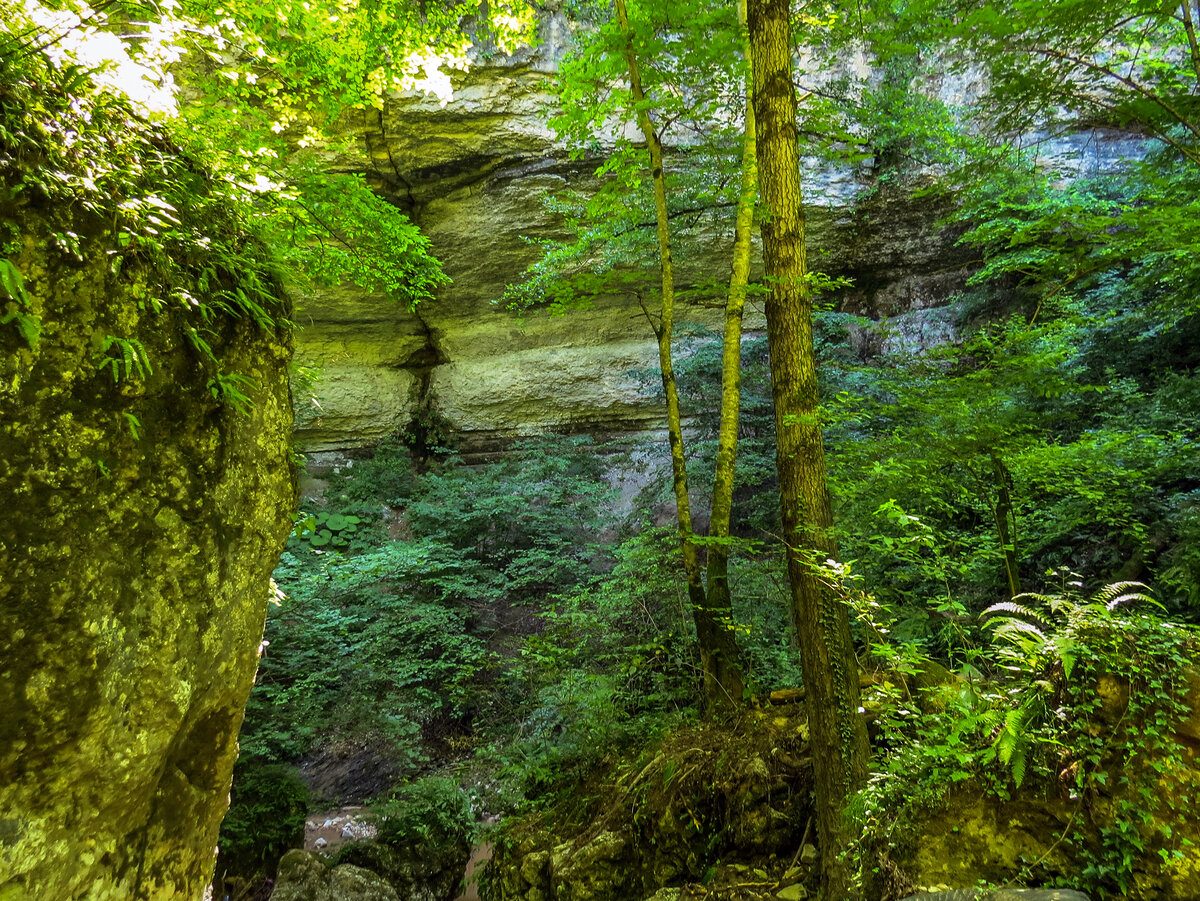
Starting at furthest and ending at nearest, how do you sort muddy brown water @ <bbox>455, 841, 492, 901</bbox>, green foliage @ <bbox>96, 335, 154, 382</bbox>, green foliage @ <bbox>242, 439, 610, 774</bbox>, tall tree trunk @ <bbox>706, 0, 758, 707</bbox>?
green foliage @ <bbox>242, 439, 610, 774</bbox> → muddy brown water @ <bbox>455, 841, 492, 901</bbox> → tall tree trunk @ <bbox>706, 0, 758, 707</bbox> → green foliage @ <bbox>96, 335, 154, 382</bbox>

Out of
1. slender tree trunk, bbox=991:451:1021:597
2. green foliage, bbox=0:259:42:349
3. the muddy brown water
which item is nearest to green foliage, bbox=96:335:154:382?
green foliage, bbox=0:259:42:349

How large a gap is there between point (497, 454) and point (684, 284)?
6.23 m

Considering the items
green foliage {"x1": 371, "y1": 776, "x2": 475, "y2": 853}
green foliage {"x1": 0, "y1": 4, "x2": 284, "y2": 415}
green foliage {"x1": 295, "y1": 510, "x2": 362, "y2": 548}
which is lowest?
green foliage {"x1": 371, "y1": 776, "x2": 475, "y2": 853}

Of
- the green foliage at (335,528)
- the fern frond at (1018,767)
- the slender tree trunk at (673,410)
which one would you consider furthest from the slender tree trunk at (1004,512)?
the green foliage at (335,528)

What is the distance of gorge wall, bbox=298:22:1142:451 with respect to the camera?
10875 millimetres

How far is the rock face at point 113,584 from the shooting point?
2150mm

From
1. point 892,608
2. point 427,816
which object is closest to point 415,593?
point 427,816

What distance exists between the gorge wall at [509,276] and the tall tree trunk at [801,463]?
21.1 ft

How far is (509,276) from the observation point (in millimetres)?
13391

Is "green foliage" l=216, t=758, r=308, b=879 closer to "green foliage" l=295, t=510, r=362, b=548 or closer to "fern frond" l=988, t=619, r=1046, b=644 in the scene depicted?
"green foliage" l=295, t=510, r=362, b=548

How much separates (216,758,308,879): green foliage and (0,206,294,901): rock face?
318 cm

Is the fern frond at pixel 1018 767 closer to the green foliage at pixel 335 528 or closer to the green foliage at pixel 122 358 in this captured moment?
the green foliage at pixel 122 358

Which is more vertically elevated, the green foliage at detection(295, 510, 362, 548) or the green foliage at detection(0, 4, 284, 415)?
the green foliage at detection(0, 4, 284, 415)

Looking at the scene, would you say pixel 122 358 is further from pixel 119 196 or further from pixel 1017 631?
pixel 1017 631
